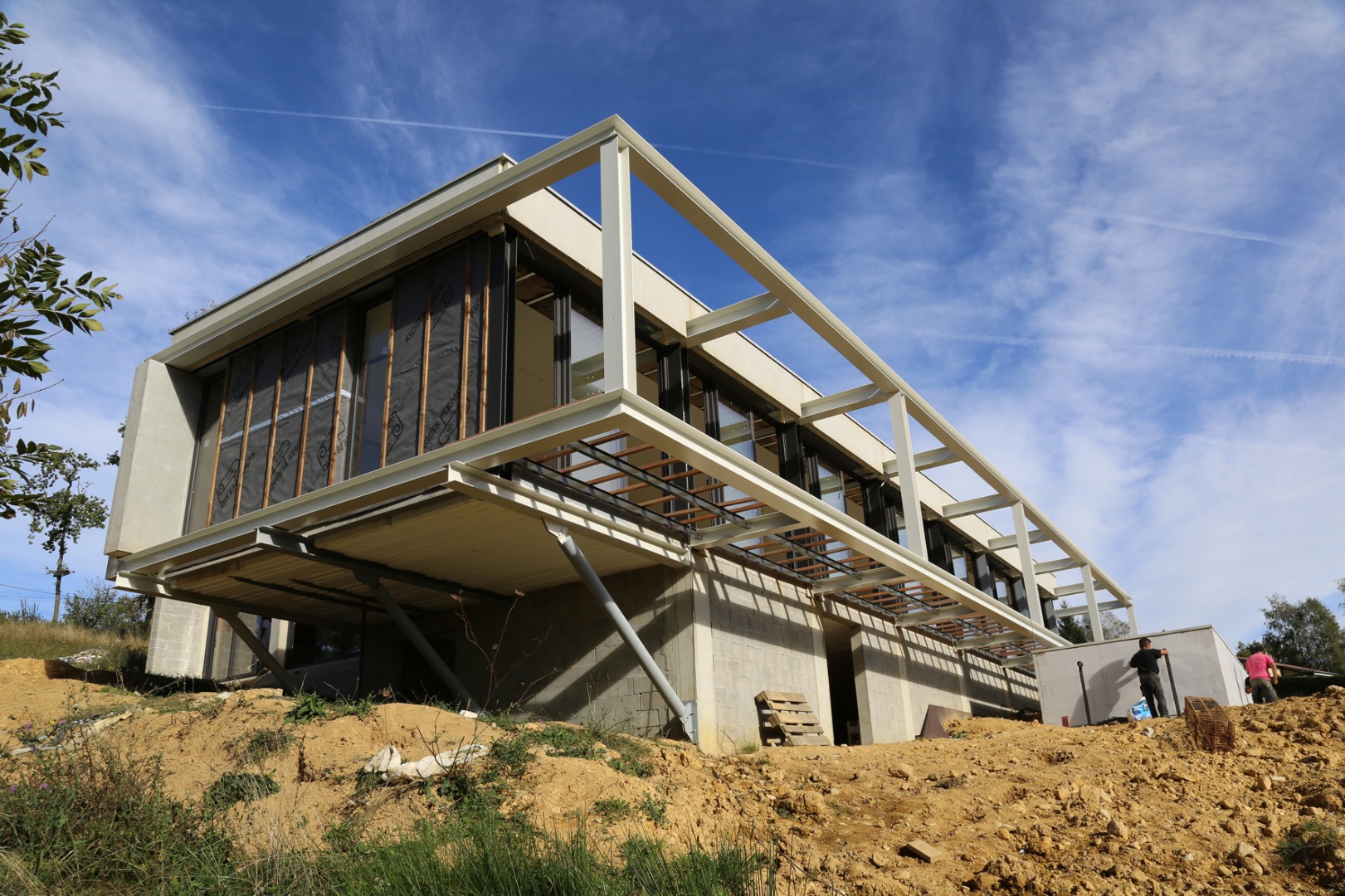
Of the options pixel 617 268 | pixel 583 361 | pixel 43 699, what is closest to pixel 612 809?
pixel 617 268

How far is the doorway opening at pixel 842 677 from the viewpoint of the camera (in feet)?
60.3

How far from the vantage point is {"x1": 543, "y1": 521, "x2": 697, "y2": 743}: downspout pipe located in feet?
37.5

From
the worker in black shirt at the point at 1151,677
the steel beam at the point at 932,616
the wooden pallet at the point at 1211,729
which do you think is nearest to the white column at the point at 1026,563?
the steel beam at the point at 932,616

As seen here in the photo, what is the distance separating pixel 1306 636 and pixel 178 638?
150 ft

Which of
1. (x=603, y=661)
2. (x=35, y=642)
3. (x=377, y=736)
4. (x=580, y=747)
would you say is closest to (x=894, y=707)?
(x=603, y=661)

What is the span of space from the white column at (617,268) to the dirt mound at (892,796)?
3762mm

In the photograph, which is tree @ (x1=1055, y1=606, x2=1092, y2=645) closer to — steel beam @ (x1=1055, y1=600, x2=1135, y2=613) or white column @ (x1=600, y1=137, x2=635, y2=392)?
steel beam @ (x1=1055, y1=600, x2=1135, y2=613)

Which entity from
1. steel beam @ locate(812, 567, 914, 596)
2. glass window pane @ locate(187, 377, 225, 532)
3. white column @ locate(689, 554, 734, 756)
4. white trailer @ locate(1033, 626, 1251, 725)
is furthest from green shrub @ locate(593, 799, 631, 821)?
white trailer @ locate(1033, 626, 1251, 725)

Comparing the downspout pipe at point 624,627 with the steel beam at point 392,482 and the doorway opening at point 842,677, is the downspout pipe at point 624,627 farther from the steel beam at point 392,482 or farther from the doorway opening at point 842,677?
the doorway opening at point 842,677

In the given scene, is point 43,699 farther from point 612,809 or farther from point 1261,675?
point 1261,675

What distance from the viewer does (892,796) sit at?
9.63 metres

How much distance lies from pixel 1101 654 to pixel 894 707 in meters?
3.97

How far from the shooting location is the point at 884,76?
34.1 ft

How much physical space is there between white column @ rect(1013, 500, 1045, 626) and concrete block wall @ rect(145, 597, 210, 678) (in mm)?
17843
